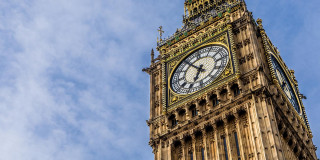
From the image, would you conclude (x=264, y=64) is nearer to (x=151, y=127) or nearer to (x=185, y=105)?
(x=185, y=105)

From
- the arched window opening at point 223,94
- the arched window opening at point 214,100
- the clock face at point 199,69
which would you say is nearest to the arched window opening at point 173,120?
the clock face at point 199,69

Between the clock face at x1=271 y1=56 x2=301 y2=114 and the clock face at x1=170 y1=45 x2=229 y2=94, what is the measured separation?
4.69 m

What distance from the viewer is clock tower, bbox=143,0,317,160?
45.7 metres

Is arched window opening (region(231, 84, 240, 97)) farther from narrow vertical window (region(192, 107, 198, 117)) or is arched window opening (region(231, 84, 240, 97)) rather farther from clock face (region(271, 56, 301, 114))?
clock face (region(271, 56, 301, 114))

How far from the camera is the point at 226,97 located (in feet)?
161

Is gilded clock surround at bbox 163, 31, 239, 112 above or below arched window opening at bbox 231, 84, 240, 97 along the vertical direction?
above

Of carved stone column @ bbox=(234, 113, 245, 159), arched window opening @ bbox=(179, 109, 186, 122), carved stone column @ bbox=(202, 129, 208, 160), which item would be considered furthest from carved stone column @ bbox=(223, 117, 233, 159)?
arched window opening @ bbox=(179, 109, 186, 122)

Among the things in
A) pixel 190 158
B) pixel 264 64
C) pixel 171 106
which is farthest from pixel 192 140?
pixel 264 64

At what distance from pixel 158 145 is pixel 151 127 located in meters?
2.64

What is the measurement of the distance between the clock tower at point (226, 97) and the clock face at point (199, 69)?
91 mm

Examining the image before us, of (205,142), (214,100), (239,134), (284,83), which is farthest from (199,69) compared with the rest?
(239,134)

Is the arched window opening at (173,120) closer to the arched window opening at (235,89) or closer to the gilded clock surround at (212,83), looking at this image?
the gilded clock surround at (212,83)

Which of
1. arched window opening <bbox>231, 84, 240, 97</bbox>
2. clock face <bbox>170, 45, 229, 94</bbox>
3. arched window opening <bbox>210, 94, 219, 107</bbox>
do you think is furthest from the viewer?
clock face <bbox>170, 45, 229, 94</bbox>

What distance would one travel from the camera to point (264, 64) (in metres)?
51.4
